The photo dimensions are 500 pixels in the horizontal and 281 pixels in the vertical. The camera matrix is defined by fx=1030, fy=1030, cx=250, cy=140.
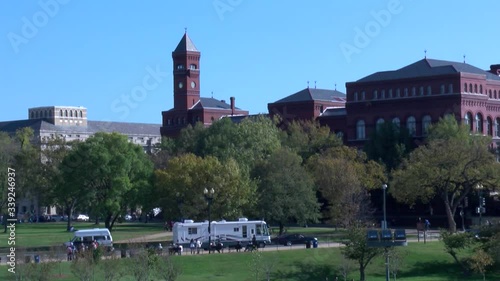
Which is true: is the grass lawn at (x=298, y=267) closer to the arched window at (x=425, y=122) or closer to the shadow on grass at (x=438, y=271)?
the shadow on grass at (x=438, y=271)

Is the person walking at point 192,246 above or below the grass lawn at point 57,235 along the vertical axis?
below

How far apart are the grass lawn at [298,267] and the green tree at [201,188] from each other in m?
17.0

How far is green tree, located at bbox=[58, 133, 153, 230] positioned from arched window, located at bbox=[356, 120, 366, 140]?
122 feet

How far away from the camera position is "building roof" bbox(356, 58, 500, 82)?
11669cm

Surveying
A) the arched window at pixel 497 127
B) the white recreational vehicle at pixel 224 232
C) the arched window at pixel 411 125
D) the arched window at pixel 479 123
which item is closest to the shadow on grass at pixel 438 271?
the white recreational vehicle at pixel 224 232

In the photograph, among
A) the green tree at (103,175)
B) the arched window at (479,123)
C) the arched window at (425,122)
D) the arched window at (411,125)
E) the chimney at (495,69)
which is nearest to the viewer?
the green tree at (103,175)

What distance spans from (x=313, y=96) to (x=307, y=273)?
7164 cm

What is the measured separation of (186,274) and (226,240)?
17844 millimetres

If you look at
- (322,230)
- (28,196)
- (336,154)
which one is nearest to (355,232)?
(322,230)

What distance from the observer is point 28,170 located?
385 feet

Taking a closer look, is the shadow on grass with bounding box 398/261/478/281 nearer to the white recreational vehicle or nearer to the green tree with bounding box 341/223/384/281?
the green tree with bounding box 341/223/384/281

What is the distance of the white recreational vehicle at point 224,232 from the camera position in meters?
80.2

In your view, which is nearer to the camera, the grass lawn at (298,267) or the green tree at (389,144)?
the grass lawn at (298,267)

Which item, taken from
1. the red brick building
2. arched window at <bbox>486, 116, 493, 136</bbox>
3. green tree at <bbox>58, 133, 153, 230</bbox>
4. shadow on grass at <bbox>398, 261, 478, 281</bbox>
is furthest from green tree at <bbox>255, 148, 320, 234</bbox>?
the red brick building
